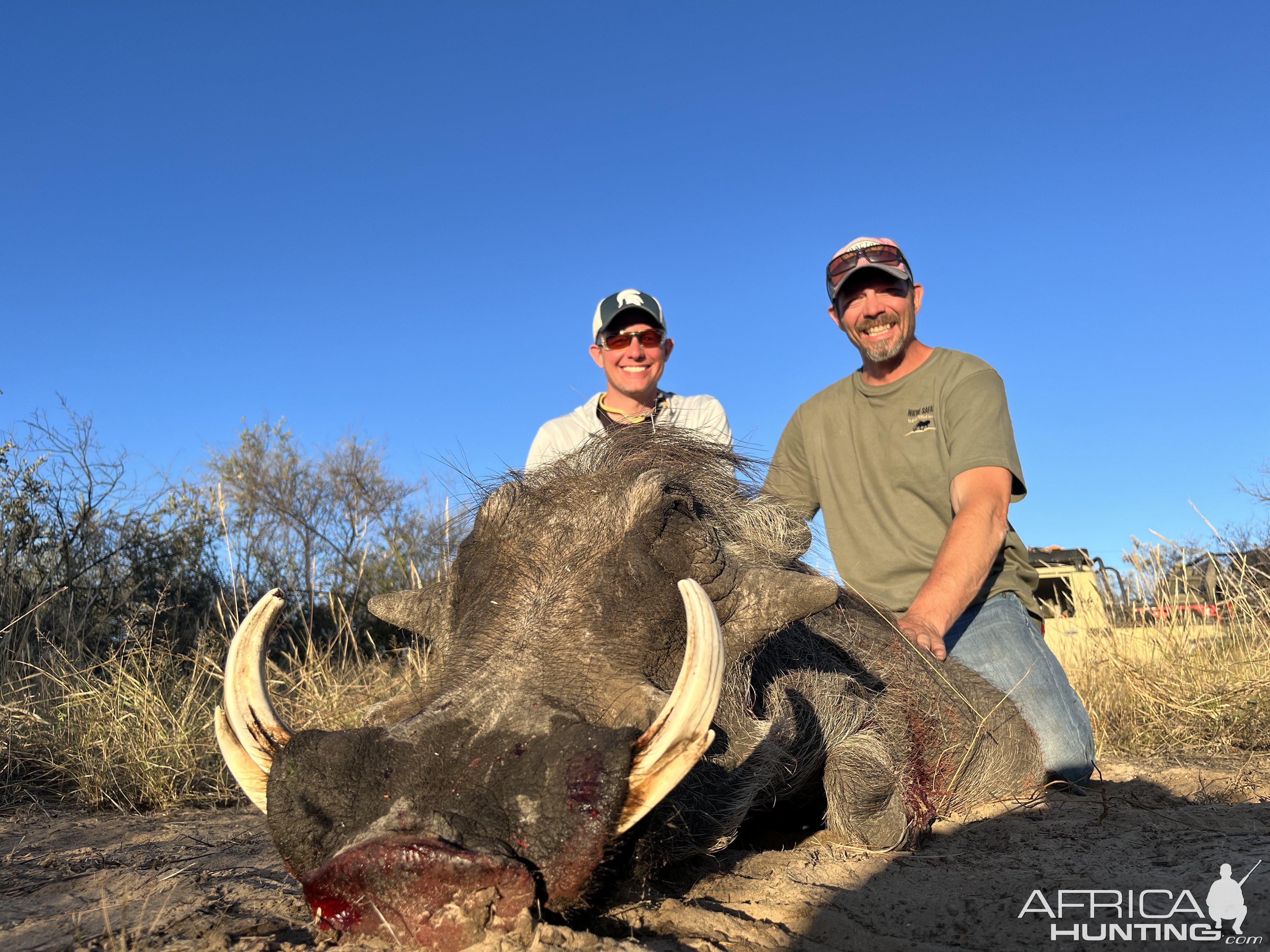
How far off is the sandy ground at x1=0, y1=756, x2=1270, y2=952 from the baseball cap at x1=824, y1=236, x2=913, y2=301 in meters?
2.46

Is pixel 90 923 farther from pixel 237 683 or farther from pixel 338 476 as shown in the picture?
pixel 338 476

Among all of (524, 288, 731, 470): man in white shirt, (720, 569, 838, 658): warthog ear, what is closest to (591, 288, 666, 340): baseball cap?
(524, 288, 731, 470): man in white shirt

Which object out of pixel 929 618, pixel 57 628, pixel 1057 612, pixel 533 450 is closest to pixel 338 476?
pixel 57 628

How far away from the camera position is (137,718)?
4363 mm

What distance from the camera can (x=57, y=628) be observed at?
6441mm

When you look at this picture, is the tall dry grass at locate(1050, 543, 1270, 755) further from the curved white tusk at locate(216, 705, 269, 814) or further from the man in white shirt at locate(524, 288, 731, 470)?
the curved white tusk at locate(216, 705, 269, 814)

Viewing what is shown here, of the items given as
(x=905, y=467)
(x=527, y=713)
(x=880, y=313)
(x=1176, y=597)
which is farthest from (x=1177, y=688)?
(x=527, y=713)

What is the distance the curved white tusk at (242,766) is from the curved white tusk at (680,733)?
2.65 feet

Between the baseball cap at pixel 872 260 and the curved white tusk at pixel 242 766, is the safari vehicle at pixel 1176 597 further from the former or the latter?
the curved white tusk at pixel 242 766

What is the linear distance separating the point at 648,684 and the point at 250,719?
2.84 ft

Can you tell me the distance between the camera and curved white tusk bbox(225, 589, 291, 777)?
2027mm

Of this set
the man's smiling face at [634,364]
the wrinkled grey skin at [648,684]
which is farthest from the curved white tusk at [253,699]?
the man's smiling face at [634,364]

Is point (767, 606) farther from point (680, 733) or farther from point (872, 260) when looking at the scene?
point (872, 260)

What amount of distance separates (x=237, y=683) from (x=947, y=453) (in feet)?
10.7
